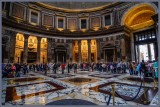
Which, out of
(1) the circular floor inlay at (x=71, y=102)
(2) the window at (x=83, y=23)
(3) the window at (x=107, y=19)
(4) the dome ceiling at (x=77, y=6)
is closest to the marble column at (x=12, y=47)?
(4) the dome ceiling at (x=77, y=6)

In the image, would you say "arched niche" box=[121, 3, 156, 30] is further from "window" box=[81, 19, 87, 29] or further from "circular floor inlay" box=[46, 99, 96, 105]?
"circular floor inlay" box=[46, 99, 96, 105]

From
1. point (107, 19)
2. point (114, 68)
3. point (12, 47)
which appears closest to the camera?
point (114, 68)

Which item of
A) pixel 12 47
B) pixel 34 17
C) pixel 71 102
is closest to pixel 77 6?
pixel 34 17

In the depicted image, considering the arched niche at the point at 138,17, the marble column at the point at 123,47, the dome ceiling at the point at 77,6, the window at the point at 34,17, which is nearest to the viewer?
the arched niche at the point at 138,17

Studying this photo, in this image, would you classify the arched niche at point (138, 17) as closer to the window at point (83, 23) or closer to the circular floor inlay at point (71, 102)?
A: the window at point (83, 23)

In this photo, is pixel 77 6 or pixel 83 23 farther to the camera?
pixel 77 6

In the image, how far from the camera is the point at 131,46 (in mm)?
22625

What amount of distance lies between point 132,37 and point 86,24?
9859mm

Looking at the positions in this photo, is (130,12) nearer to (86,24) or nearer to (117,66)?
(86,24)

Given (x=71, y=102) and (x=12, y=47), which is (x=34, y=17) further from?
(x=71, y=102)

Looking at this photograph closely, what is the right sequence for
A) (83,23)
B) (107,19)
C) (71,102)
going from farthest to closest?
1. (83,23)
2. (107,19)
3. (71,102)

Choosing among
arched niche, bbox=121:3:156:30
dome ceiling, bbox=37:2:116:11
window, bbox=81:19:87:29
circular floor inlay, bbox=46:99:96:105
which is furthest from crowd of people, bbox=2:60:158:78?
dome ceiling, bbox=37:2:116:11

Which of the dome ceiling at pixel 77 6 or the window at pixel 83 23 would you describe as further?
the window at pixel 83 23

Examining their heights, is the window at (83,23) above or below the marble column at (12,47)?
above
